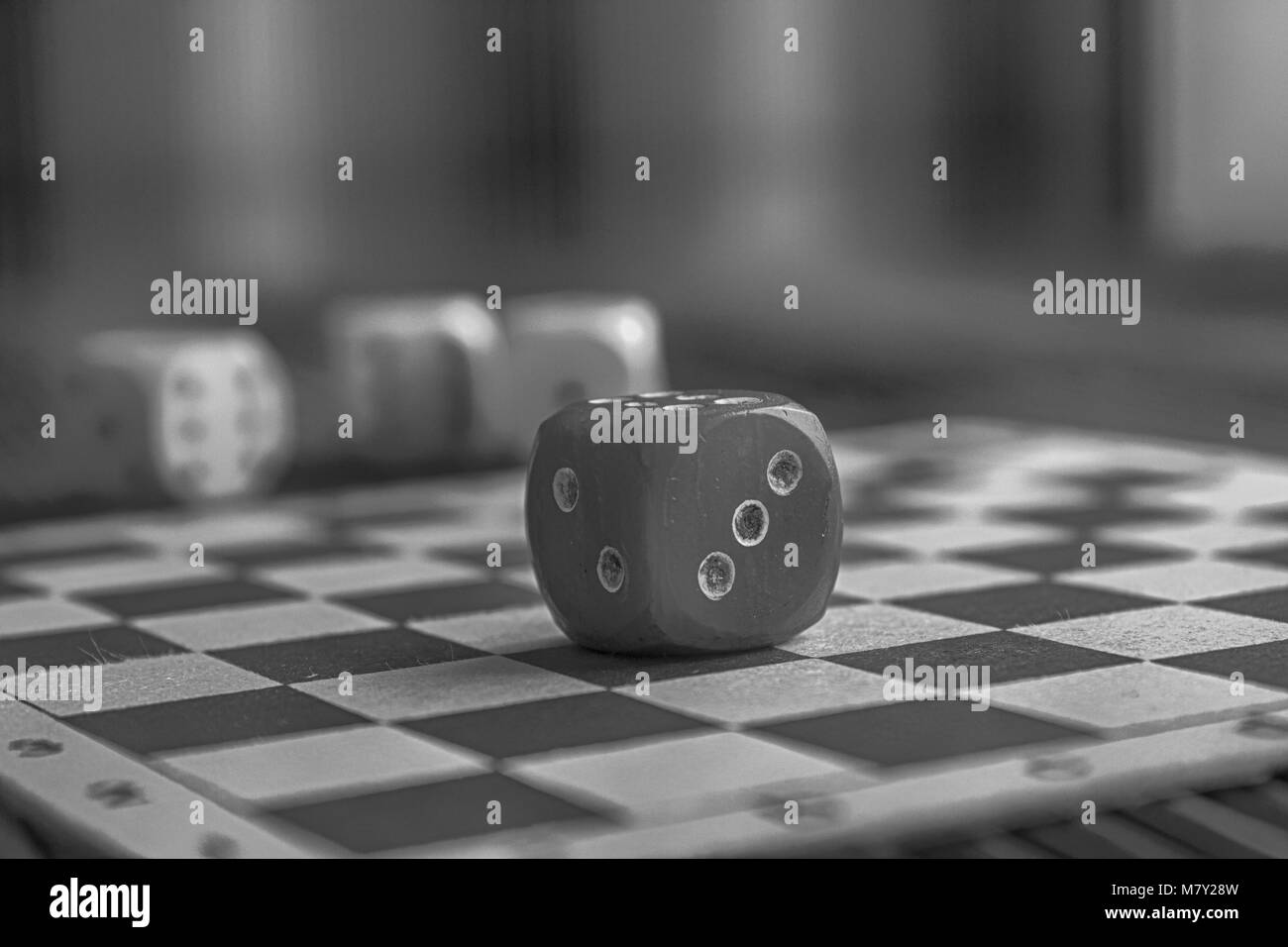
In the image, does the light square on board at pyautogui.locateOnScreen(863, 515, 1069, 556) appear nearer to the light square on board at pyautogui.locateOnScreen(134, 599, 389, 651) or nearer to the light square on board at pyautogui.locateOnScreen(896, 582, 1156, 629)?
the light square on board at pyautogui.locateOnScreen(896, 582, 1156, 629)

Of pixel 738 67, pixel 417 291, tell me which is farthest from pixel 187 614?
pixel 738 67

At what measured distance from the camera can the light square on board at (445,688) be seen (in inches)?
81.9

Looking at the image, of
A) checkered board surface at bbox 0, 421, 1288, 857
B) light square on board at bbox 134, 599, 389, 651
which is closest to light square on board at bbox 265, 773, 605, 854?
checkered board surface at bbox 0, 421, 1288, 857

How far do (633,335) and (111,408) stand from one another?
1.10 metres

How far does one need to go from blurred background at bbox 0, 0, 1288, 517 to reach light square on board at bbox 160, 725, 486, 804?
8.13 ft

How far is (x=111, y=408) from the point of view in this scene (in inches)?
142

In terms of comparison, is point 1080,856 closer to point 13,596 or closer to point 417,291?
point 13,596

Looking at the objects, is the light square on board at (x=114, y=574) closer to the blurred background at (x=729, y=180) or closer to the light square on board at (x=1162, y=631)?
the blurred background at (x=729, y=180)

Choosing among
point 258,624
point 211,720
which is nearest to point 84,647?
point 258,624

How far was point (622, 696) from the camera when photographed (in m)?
2.10

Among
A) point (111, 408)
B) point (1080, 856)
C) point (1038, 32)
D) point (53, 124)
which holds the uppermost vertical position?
point (1038, 32)

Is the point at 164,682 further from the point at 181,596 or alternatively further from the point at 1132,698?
the point at 1132,698

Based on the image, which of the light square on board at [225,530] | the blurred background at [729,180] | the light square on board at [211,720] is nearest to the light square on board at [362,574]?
the light square on board at [225,530]

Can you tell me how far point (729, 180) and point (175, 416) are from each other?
87.1 inches
